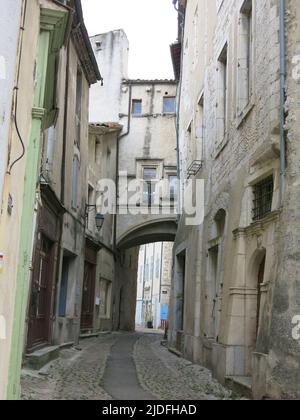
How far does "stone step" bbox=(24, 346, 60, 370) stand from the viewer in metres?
9.91

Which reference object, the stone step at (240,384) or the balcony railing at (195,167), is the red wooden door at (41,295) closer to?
the stone step at (240,384)

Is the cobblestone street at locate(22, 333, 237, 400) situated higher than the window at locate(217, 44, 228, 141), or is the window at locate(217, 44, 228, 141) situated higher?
the window at locate(217, 44, 228, 141)

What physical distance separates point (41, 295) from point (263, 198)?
5.85 m

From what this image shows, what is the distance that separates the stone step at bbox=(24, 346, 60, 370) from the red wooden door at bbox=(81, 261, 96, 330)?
7.17 m

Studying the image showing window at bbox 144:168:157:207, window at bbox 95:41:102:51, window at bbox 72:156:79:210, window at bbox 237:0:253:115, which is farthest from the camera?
window at bbox 95:41:102:51

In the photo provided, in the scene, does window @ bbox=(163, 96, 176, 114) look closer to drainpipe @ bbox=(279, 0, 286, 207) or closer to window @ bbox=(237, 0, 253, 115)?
window @ bbox=(237, 0, 253, 115)

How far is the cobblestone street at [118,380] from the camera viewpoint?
26.5 feet

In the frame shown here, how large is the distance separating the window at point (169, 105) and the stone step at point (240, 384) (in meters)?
17.9

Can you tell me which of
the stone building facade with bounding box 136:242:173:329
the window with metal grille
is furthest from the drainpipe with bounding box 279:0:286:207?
the stone building facade with bounding box 136:242:173:329

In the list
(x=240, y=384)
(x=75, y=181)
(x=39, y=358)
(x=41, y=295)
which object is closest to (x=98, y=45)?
(x=75, y=181)

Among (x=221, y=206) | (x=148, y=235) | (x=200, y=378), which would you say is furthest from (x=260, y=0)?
(x=148, y=235)

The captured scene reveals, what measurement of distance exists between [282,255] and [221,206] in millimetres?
4027

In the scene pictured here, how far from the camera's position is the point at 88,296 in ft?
65.0

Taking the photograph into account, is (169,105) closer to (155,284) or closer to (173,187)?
(173,187)
